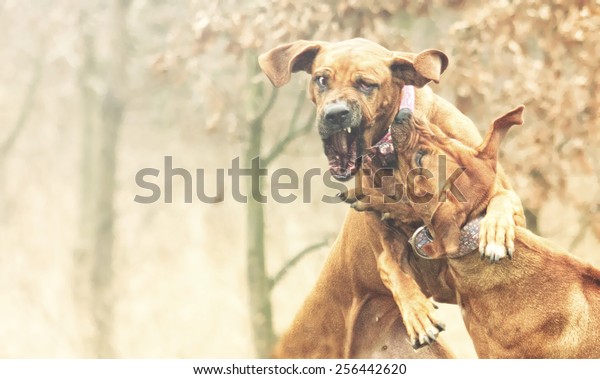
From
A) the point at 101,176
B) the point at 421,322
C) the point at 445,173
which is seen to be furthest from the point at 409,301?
the point at 101,176

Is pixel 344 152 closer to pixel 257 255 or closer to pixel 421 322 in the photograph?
pixel 421 322

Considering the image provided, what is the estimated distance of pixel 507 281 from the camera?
4.12 meters

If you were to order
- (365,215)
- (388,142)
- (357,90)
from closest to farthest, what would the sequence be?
(388,142), (357,90), (365,215)

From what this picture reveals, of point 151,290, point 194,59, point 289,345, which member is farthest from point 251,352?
point 194,59

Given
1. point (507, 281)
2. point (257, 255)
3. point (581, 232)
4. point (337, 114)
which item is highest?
→ point (337, 114)

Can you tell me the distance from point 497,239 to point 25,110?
4.30 metres

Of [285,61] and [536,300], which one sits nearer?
[536,300]

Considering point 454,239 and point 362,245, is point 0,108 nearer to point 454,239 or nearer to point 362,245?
point 362,245

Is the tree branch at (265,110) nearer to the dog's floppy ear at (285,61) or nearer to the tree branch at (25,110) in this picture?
the tree branch at (25,110)

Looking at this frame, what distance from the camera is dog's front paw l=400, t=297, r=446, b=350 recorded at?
4.30 metres

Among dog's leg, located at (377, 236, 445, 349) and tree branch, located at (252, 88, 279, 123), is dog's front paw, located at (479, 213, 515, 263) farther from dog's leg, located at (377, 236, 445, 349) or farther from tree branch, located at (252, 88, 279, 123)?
tree branch, located at (252, 88, 279, 123)

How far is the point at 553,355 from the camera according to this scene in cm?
418

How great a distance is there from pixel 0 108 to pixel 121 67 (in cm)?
101

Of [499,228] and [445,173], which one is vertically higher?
[445,173]
